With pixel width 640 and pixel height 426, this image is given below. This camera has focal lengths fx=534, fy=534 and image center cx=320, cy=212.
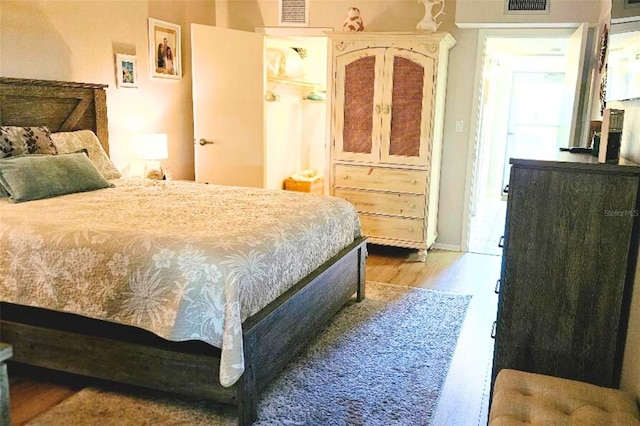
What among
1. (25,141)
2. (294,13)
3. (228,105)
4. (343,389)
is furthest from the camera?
(294,13)

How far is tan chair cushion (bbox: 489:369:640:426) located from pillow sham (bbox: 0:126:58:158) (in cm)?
308

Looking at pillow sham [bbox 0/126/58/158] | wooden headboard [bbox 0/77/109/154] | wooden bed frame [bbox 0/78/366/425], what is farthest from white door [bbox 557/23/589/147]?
pillow sham [bbox 0/126/58/158]

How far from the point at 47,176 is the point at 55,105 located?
2.94ft

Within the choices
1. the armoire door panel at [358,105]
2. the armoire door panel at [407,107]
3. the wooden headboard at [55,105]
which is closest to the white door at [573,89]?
the armoire door panel at [407,107]

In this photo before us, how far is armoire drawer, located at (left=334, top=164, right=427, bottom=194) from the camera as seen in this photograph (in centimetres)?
467

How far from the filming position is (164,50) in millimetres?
4895

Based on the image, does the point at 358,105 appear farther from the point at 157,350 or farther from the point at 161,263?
the point at 157,350

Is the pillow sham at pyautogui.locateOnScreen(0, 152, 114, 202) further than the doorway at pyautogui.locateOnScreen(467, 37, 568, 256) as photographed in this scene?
No

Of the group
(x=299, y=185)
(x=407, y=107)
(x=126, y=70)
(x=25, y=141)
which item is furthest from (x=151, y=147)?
(x=407, y=107)

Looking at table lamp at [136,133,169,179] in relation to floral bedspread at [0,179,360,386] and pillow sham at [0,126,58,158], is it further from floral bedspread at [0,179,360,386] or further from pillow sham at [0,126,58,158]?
floral bedspread at [0,179,360,386]

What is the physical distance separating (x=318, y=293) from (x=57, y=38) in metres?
2.70

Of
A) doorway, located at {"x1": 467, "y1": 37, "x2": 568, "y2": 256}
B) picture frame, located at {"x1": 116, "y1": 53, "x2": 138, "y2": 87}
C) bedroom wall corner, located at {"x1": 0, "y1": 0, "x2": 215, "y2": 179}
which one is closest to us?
bedroom wall corner, located at {"x1": 0, "y1": 0, "x2": 215, "y2": 179}

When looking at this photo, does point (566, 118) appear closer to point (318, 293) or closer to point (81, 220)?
point (318, 293)

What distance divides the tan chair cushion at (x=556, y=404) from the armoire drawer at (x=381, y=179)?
2.96 meters
